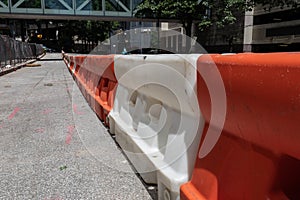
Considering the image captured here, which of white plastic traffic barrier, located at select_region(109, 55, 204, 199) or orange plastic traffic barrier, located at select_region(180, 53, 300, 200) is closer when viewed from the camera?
orange plastic traffic barrier, located at select_region(180, 53, 300, 200)

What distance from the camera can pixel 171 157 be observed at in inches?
81.8

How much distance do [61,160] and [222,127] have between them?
6.67 ft

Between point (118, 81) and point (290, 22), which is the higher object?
point (290, 22)

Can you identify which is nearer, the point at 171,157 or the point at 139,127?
the point at 171,157

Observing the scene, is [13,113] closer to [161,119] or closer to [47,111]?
[47,111]

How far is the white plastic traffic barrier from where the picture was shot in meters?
1.85

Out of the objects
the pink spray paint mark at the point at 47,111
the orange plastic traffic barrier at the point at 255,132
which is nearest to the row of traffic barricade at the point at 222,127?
the orange plastic traffic barrier at the point at 255,132

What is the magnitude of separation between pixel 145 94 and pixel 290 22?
92.7ft

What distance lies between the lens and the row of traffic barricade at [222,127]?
1086mm

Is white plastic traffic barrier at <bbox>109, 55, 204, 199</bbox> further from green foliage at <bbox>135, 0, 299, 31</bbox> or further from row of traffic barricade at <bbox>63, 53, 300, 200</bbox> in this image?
green foliage at <bbox>135, 0, 299, 31</bbox>

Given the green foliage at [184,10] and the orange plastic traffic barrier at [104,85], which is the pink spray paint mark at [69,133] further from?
the green foliage at [184,10]

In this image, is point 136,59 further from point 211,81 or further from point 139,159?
point 211,81

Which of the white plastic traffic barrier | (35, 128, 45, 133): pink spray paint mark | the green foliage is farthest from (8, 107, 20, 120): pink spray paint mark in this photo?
the green foliage

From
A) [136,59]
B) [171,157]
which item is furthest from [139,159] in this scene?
[136,59]
